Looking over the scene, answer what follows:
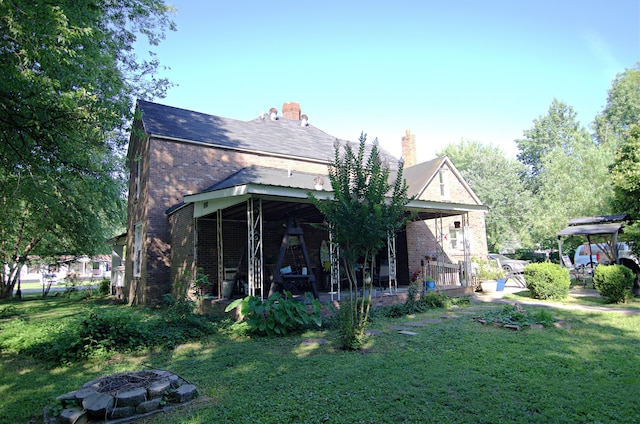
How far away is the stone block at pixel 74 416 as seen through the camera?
3828mm

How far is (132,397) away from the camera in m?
4.14

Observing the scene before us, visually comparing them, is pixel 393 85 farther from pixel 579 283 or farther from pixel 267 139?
pixel 579 283

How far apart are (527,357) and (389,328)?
309 centimetres

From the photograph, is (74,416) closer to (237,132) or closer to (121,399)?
(121,399)

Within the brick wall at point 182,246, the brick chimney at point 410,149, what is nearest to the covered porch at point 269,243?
the brick wall at point 182,246

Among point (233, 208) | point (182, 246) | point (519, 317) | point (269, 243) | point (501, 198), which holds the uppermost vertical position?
point (501, 198)

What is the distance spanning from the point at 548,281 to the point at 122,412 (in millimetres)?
12117

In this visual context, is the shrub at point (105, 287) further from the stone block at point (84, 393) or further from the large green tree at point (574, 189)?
the large green tree at point (574, 189)

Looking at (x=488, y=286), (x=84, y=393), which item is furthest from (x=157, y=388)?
(x=488, y=286)

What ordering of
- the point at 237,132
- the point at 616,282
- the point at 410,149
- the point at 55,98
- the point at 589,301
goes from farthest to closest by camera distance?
the point at 410,149 → the point at 237,132 → the point at 589,301 → the point at 616,282 → the point at 55,98

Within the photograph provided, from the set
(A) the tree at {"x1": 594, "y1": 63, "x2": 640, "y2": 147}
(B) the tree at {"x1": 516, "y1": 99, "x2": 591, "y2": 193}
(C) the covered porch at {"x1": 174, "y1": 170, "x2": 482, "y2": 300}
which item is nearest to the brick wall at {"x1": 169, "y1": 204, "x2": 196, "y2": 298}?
(C) the covered porch at {"x1": 174, "y1": 170, "x2": 482, "y2": 300}

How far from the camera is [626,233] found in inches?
412

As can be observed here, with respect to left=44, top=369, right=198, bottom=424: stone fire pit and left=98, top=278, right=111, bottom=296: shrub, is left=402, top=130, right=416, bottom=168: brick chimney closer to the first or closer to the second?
left=98, top=278, right=111, bottom=296: shrub

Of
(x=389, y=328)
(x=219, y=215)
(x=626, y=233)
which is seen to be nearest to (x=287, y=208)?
(x=219, y=215)
